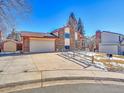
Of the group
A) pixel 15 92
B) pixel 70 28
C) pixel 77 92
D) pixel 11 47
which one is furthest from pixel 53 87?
pixel 11 47

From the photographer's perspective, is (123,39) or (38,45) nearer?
(38,45)

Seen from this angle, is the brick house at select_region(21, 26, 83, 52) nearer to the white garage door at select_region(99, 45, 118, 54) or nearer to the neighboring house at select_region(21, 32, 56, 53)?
the neighboring house at select_region(21, 32, 56, 53)

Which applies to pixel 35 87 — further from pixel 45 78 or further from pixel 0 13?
pixel 0 13

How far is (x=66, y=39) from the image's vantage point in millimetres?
30703

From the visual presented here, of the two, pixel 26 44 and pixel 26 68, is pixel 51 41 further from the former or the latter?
pixel 26 68

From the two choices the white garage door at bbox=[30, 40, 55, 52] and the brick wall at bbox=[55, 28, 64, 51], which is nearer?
the white garage door at bbox=[30, 40, 55, 52]

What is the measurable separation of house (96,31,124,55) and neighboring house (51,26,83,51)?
302 inches

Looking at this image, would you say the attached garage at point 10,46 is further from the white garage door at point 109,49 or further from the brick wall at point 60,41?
the white garage door at point 109,49

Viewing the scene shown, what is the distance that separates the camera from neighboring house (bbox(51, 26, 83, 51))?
29989mm

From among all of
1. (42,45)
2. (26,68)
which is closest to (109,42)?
(42,45)

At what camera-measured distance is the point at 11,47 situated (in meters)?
40.2

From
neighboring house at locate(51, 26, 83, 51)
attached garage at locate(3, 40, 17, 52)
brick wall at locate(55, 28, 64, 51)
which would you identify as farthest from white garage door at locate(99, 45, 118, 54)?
attached garage at locate(3, 40, 17, 52)

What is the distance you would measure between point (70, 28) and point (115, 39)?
12.1 meters

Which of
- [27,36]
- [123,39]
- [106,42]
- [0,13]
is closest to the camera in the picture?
[0,13]
